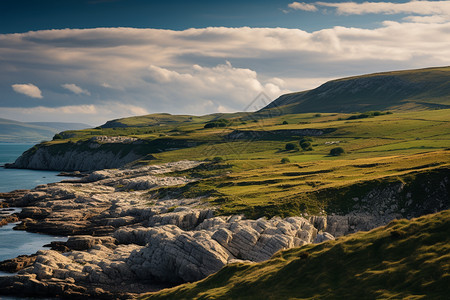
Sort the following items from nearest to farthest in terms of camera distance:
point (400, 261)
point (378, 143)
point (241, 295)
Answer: point (400, 261) < point (241, 295) < point (378, 143)

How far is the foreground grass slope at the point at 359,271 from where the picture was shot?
35812 millimetres

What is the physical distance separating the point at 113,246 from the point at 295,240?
33.1 metres

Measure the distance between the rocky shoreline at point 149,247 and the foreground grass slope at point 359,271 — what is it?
579 inches

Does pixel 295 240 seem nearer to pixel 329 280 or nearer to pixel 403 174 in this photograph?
pixel 329 280

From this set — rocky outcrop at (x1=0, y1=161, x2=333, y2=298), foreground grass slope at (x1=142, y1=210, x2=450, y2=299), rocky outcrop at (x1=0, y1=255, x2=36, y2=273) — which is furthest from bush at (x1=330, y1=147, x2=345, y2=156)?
foreground grass slope at (x1=142, y1=210, x2=450, y2=299)

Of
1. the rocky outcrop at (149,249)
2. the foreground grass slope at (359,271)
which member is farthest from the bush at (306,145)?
the foreground grass slope at (359,271)

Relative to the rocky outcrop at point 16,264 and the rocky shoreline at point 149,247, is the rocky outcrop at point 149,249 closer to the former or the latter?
the rocky shoreline at point 149,247

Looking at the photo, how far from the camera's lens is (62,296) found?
200 feet

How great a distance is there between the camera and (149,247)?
70625mm

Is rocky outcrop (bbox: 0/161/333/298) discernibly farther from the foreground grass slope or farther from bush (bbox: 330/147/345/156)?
bush (bbox: 330/147/345/156)

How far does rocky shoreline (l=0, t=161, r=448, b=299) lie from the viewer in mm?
63688

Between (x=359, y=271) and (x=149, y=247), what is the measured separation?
1515 inches

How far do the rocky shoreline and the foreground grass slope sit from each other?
48.3 ft

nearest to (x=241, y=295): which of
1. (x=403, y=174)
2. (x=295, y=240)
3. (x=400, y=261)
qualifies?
→ (x=400, y=261)
